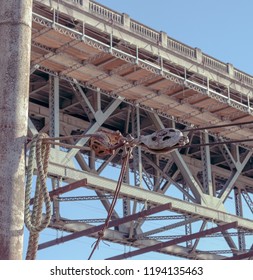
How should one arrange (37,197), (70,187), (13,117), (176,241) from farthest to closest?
1. (176,241)
2. (70,187)
3. (37,197)
4. (13,117)

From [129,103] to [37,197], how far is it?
3064cm

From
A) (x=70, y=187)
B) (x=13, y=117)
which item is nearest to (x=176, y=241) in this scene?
(x=70, y=187)

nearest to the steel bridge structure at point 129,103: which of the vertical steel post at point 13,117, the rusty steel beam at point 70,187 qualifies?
the rusty steel beam at point 70,187

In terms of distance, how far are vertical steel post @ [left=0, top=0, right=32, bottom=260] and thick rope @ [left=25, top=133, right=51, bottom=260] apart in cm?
19

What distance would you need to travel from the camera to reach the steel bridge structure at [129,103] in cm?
3300

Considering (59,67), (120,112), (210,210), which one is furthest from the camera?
(120,112)

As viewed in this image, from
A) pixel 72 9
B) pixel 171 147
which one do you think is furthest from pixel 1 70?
pixel 72 9

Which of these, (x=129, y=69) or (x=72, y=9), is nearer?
(x=72, y=9)

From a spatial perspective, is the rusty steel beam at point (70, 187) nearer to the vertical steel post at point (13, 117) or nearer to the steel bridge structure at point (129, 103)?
the steel bridge structure at point (129, 103)

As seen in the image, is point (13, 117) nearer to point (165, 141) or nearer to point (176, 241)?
point (165, 141)

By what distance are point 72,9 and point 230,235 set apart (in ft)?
56.3

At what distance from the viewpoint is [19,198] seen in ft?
23.9

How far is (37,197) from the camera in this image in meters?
7.73
